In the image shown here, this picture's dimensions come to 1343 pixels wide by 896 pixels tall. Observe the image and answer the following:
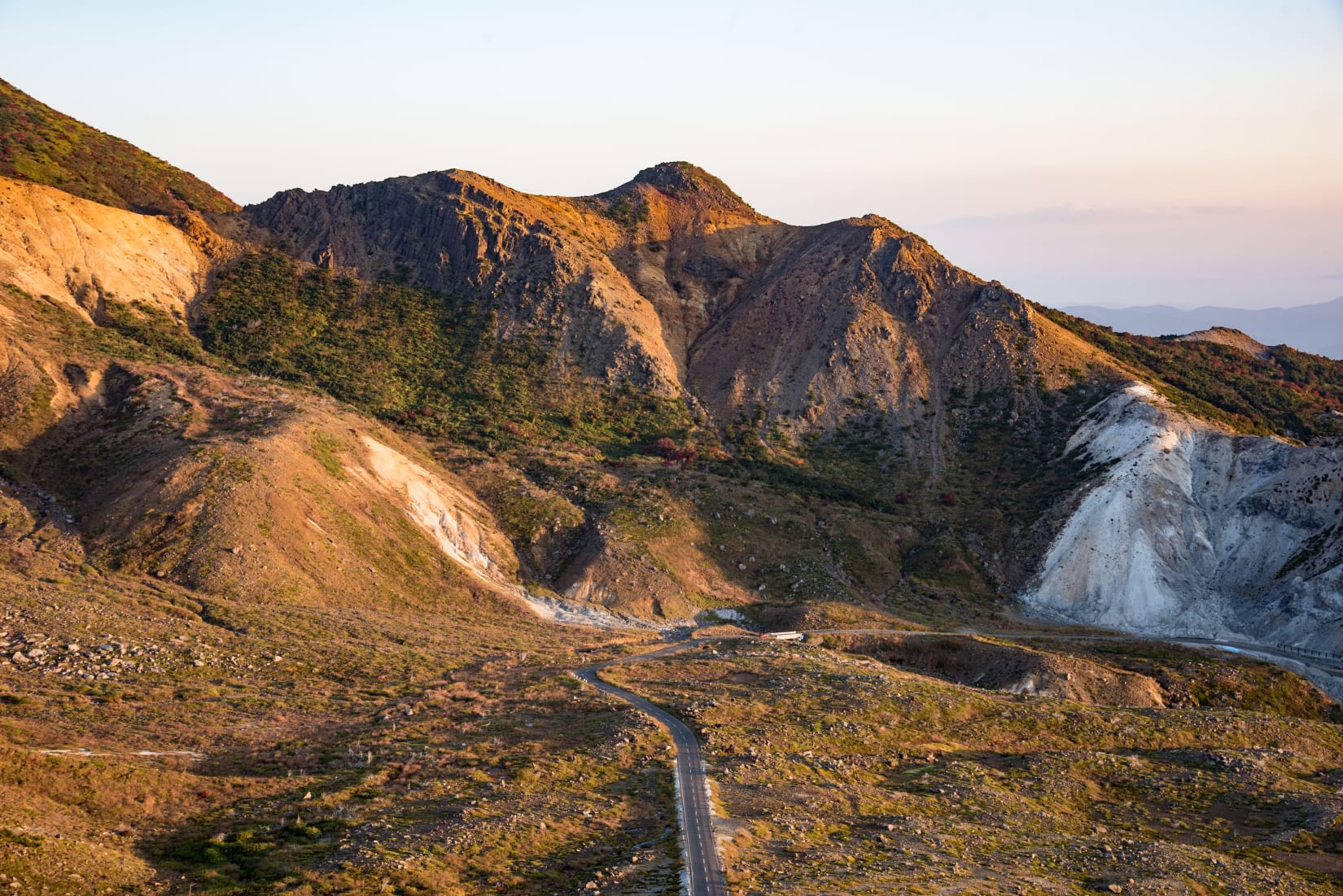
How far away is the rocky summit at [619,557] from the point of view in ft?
130

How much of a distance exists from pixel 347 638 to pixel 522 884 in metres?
39.0

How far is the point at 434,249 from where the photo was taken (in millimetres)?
141250

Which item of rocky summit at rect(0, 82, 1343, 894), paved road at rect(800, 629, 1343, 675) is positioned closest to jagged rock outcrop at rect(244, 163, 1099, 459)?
rocky summit at rect(0, 82, 1343, 894)

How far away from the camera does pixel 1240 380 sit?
143625 millimetres

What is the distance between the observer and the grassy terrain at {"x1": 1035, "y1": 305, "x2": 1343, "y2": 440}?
129 metres

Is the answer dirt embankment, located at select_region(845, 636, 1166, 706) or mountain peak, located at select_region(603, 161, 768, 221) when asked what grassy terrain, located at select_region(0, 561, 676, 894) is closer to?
dirt embankment, located at select_region(845, 636, 1166, 706)

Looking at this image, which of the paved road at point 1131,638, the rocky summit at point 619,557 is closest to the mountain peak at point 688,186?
the rocky summit at point 619,557

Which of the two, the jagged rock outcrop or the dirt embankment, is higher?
the jagged rock outcrop

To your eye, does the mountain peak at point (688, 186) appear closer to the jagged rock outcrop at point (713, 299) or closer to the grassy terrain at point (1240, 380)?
the jagged rock outcrop at point (713, 299)

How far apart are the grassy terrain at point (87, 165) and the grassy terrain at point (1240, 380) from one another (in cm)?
13401

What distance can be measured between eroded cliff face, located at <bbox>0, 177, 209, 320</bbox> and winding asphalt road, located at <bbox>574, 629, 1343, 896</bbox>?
2966 inches

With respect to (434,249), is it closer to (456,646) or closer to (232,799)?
(456,646)

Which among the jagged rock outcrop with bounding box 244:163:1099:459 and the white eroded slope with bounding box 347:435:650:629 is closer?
the white eroded slope with bounding box 347:435:650:629

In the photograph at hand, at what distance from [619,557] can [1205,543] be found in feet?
204
